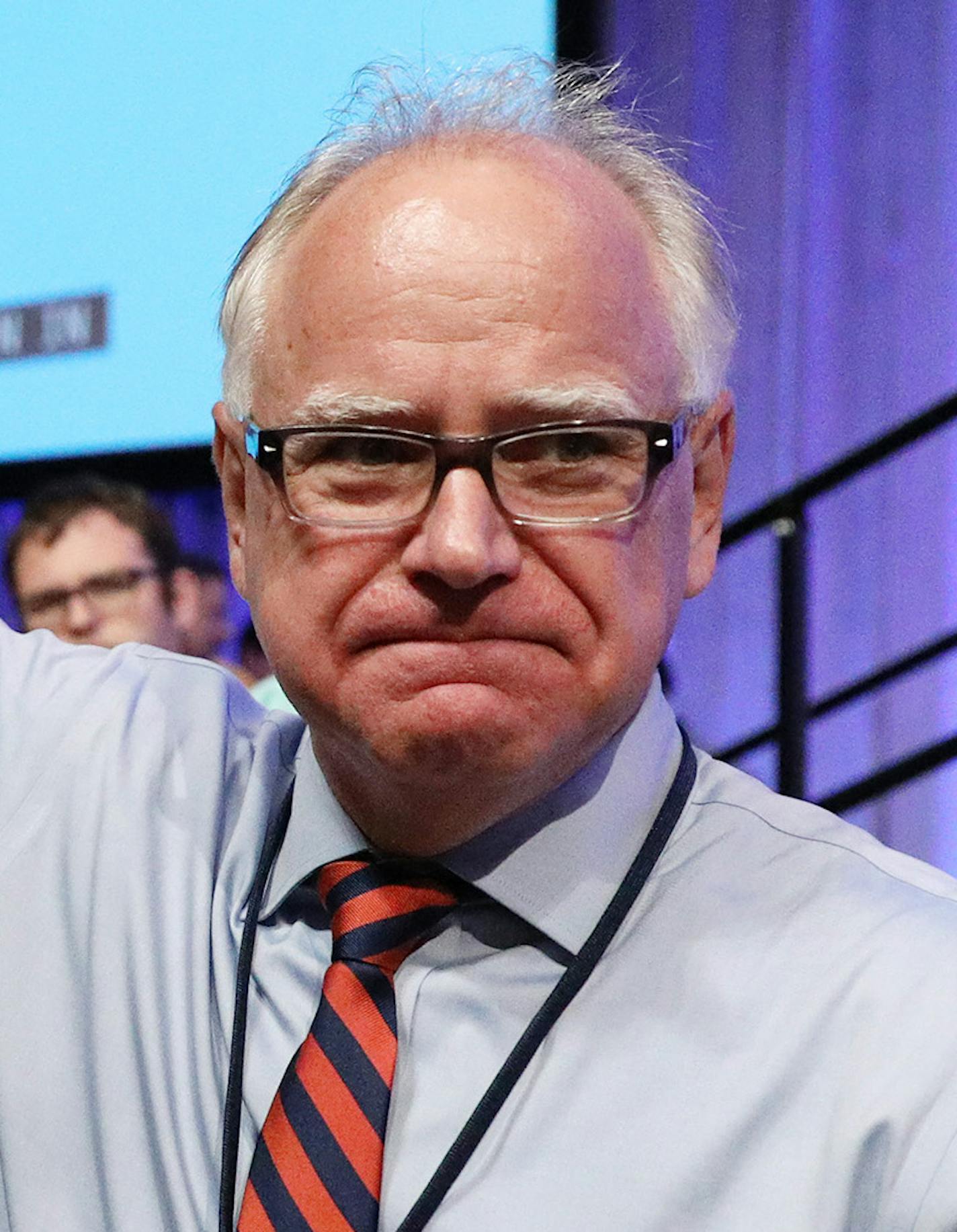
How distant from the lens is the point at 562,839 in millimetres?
1224

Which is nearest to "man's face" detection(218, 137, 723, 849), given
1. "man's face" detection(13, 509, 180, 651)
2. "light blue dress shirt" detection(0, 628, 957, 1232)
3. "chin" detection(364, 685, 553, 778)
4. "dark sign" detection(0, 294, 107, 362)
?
"chin" detection(364, 685, 553, 778)

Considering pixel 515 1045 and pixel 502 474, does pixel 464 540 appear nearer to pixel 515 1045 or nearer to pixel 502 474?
pixel 502 474

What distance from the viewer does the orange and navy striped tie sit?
1.09m

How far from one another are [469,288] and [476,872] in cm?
48

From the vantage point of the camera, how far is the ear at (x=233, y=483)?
1375 millimetres

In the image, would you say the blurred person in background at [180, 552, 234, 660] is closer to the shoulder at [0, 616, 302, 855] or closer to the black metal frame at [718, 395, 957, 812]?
the black metal frame at [718, 395, 957, 812]

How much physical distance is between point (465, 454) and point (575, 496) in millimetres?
106

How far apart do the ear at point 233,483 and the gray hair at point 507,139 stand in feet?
0.09

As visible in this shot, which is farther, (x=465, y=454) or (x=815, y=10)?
(x=815, y=10)

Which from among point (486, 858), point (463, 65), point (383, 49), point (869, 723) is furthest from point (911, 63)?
point (486, 858)

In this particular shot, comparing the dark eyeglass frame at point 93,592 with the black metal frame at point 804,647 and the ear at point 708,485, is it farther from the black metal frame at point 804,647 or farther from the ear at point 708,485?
the ear at point 708,485

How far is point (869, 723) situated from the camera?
362 centimetres

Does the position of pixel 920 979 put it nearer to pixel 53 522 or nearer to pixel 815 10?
pixel 53 522

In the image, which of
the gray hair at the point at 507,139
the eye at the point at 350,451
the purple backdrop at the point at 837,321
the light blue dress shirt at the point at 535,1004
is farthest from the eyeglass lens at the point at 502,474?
the purple backdrop at the point at 837,321
